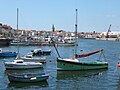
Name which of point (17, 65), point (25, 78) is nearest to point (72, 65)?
point (17, 65)

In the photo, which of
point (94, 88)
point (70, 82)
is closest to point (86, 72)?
point (70, 82)

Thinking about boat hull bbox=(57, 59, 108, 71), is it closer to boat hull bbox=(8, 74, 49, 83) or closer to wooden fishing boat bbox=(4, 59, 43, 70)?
wooden fishing boat bbox=(4, 59, 43, 70)

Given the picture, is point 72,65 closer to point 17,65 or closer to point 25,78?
point 17,65

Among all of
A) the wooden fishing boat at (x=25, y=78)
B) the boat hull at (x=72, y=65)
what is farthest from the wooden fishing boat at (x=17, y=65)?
the wooden fishing boat at (x=25, y=78)

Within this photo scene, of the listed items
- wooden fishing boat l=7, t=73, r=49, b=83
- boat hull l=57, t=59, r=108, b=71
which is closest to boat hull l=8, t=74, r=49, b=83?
wooden fishing boat l=7, t=73, r=49, b=83

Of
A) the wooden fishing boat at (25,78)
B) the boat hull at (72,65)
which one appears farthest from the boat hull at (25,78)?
the boat hull at (72,65)

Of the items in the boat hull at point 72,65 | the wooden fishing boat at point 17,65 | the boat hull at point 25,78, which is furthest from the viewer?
the boat hull at point 72,65

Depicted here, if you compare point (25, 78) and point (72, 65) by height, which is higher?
point (72, 65)

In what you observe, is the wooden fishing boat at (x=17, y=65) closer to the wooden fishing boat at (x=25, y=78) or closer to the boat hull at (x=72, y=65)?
the boat hull at (x=72, y=65)

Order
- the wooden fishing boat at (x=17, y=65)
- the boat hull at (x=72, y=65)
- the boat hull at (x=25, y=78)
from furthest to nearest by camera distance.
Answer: the boat hull at (x=72, y=65), the wooden fishing boat at (x=17, y=65), the boat hull at (x=25, y=78)

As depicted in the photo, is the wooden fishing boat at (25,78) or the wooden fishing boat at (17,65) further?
the wooden fishing boat at (17,65)

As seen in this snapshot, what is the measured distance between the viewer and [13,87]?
1419 inches

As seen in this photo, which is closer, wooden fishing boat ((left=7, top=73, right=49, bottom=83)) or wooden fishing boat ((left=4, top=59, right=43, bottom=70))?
wooden fishing boat ((left=7, top=73, right=49, bottom=83))

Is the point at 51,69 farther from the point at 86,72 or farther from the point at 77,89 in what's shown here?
the point at 77,89
